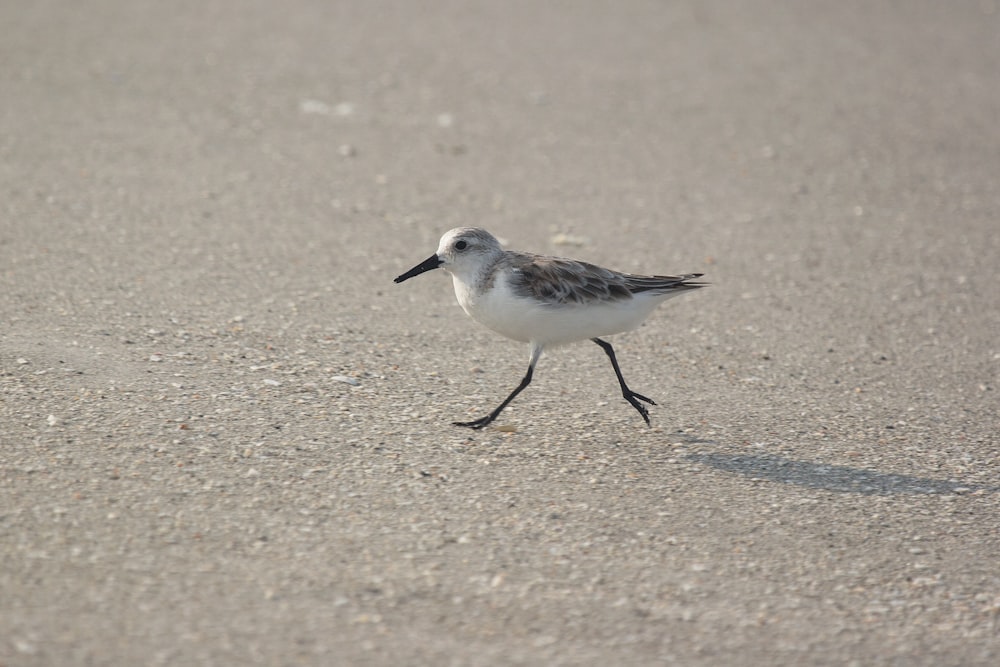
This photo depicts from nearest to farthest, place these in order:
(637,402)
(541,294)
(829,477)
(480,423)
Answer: (829,477), (541,294), (480,423), (637,402)

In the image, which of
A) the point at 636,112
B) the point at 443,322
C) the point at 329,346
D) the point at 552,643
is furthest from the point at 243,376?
the point at 636,112

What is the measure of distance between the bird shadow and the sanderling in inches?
22.2

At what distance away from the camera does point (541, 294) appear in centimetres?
584

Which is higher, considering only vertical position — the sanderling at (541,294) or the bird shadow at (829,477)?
the sanderling at (541,294)

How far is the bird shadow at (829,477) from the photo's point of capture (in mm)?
5562

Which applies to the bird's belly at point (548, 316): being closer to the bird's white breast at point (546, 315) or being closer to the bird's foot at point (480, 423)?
the bird's white breast at point (546, 315)

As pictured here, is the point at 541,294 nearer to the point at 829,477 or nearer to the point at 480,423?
the point at 480,423

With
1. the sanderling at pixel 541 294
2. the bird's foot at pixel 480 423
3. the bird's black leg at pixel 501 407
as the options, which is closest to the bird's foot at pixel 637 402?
the sanderling at pixel 541 294

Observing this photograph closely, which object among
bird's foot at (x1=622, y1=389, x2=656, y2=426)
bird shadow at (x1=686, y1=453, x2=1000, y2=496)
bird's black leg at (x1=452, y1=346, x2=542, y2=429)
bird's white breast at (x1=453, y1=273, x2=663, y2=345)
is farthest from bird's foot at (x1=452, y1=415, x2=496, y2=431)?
bird shadow at (x1=686, y1=453, x2=1000, y2=496)

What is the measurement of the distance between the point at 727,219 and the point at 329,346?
4.32m

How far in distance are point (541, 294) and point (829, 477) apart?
1.70 metres

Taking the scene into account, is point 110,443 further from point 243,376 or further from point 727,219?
point 727,219

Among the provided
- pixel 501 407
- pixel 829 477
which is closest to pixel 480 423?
pixel 501 407

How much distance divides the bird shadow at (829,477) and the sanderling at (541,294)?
0.56 metres
